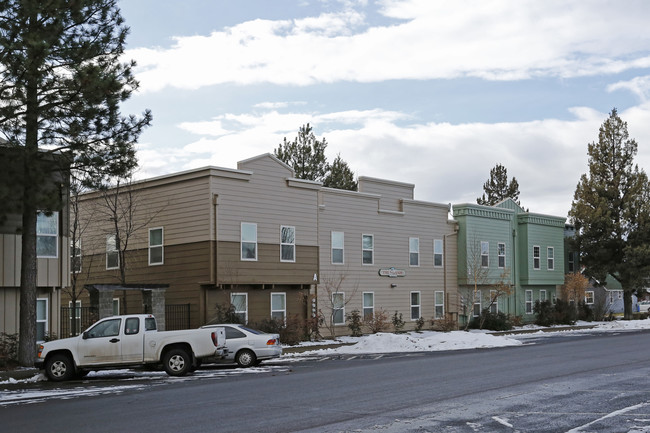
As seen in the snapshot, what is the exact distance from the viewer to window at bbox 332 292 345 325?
39.8 m

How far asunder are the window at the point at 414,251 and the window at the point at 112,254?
652 inches

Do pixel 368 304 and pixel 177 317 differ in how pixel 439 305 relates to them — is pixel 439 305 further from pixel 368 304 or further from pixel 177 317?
pixel 177 317

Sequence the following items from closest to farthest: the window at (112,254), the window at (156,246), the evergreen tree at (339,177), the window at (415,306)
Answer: the window at (156,246) < the window at (112,254) < the window at (415,306) < the evergreen tree at (339,177)

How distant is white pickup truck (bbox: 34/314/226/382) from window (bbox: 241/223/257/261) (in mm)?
12631

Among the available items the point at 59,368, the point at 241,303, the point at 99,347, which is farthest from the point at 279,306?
the point at 59,368

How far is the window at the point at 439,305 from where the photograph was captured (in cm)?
4675

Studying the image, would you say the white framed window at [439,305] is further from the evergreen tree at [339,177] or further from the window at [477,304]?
the evergreen tree at [339,177]

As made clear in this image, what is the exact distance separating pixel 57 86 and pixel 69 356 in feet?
A: 26.2

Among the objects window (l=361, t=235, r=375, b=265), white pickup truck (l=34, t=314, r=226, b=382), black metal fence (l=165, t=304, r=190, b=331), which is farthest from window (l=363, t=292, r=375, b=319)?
white pickup truck (l=34, t=314, r=226, b=382)

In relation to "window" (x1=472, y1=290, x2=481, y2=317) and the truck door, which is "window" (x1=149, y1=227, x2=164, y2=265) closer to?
the truck door

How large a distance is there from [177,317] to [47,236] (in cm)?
838

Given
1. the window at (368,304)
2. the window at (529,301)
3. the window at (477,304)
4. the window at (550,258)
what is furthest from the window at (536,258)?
the window at (368,304)

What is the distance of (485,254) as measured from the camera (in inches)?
1965

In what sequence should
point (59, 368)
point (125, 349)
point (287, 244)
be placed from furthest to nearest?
point (287, 244) → point (125, 349) → point (59, 368)
